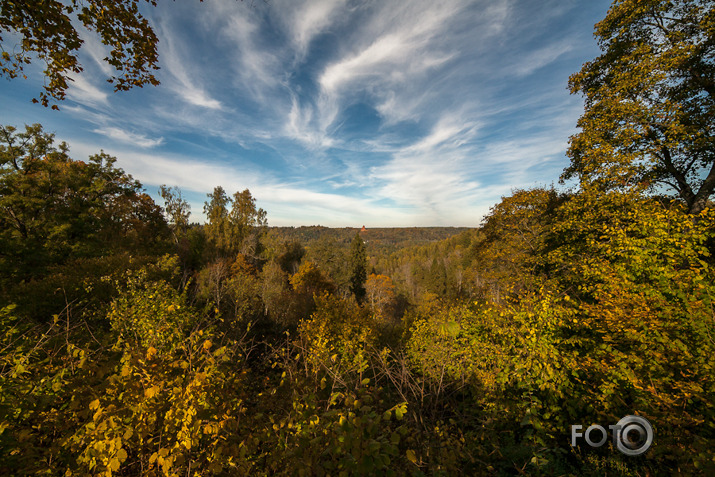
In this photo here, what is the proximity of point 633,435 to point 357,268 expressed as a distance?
116 ft

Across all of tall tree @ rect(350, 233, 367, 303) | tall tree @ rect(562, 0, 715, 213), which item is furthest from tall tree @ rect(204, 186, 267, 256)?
tall tree @ rect(562, 0, 715, 213)

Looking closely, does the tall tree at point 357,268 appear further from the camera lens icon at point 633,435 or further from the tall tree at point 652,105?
the camera lens icon at point 633,435

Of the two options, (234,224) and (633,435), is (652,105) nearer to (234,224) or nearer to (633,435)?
(633,435)

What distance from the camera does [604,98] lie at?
8.02 meters

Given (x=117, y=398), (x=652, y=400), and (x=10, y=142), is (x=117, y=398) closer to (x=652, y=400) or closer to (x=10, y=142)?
(x=652, y=400)

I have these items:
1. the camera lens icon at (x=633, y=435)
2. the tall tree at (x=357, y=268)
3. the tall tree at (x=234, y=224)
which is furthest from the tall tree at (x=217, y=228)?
the camera lens icon at (x=633, y=435)

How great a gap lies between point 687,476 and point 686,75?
1097 centimetres

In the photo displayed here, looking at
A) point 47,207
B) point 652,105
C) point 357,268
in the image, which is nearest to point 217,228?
point 47,207

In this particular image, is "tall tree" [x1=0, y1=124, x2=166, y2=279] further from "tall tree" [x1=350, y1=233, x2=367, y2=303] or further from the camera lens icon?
"tall tree" [x1=350, y1=233, x2=367, y2=303]

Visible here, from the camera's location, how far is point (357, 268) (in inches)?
1518

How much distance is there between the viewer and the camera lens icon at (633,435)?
3.19m

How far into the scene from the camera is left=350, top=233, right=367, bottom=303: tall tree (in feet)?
124

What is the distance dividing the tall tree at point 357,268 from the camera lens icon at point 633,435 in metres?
34.5

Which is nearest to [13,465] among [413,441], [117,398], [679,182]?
[117,398]
